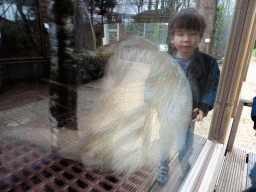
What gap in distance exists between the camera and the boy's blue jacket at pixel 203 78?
23.2 inches

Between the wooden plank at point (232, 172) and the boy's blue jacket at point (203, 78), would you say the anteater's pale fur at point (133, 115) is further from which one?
the wooden plank at point (232, 172)

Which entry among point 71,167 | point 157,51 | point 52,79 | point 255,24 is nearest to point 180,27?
point 157,51

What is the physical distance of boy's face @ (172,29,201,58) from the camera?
0.49 meters

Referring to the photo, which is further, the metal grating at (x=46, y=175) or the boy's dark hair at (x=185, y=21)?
the metal grating at (x=46, y=175)

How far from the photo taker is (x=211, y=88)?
2.44 feet

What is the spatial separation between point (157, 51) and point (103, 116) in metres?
0.30

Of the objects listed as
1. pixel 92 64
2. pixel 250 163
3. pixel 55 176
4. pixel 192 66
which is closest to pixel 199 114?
pixel 192 66

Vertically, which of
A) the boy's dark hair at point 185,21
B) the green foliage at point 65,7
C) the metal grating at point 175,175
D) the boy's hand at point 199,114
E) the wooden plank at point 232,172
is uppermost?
the green foliage at point 65,7

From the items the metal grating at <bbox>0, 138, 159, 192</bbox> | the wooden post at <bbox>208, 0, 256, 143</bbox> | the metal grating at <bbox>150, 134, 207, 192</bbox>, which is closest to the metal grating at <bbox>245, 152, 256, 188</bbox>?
the wooden post at <bbox>208, 0, 256, 143</bbox>

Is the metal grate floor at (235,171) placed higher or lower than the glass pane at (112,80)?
lower

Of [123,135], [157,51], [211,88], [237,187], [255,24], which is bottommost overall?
[237,187]

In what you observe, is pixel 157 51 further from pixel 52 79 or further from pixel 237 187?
pixel 237 187

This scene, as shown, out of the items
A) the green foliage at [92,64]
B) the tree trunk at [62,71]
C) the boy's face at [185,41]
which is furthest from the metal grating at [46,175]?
the boy's face at [185,41]

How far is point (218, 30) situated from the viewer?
0.67 m
